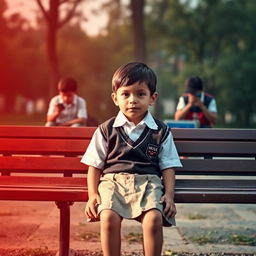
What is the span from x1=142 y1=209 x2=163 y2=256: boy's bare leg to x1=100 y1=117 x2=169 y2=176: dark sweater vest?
0.40 m

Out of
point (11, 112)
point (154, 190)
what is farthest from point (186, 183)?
point (11, 112)

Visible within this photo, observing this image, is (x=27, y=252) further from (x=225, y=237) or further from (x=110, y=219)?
(x=225, y=237)

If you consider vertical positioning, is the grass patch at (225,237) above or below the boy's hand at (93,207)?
below

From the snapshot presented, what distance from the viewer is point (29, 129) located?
465 centimetres

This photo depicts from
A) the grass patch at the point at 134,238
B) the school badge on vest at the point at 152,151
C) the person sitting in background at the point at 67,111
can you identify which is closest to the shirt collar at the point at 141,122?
the school badge on vest at the point at 152,151

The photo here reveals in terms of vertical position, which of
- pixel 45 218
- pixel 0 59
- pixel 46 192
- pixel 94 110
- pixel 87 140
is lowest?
pixel 45 218

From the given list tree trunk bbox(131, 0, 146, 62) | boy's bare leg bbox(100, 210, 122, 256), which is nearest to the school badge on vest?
boy's bare leg bbox(100, 210, 122, 256)

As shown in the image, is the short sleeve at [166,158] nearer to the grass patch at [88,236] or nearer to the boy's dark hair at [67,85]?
the grass patch at [88,236]

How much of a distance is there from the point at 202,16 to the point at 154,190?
33.9 m

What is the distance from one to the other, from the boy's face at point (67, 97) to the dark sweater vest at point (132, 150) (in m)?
4.36

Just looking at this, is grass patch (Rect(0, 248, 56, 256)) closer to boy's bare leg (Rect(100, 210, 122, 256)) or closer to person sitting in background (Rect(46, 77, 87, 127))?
boy's bare leg (Rect(100, 210, 122, 256))

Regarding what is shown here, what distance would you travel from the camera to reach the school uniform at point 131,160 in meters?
3.78

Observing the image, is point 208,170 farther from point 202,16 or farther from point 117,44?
point 117,44

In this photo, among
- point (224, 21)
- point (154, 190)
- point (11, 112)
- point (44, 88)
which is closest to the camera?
point (154, 190)
